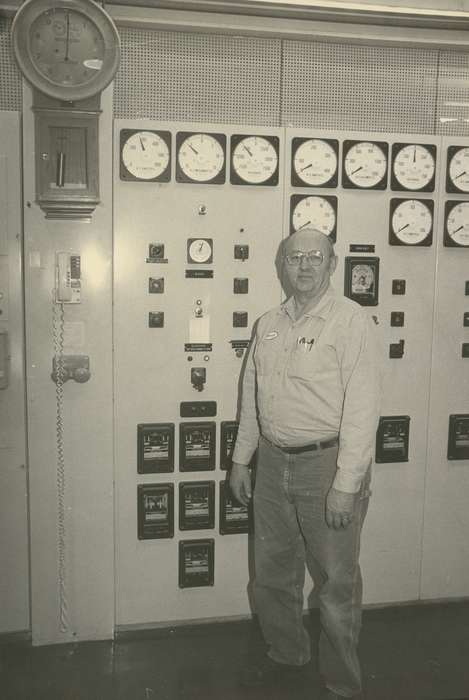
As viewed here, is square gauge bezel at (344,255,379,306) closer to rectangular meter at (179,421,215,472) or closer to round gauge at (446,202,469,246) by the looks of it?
round gauge at (446,202,469,246)

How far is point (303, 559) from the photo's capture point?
8.95 feet

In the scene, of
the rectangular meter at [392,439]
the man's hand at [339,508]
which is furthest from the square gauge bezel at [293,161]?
the man's hand at [339,508]

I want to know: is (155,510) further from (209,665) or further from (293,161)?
(293,161)

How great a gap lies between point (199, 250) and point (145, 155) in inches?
20.8

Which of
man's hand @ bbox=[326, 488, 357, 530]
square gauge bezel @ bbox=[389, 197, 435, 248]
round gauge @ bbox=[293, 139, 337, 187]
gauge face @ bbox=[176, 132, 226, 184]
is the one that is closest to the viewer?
man's hand @ bbox=[326, 488, 357, 530]

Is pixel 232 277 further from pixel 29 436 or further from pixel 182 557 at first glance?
pixel 182 557

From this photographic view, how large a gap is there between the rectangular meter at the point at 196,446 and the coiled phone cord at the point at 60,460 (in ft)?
1.96

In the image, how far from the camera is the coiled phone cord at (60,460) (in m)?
2.84

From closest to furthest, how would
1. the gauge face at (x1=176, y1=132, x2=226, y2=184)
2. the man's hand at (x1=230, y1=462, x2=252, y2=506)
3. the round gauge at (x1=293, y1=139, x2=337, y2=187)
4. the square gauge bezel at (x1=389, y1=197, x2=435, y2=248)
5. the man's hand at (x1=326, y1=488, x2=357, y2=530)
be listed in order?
the man's hand at (x1=326, y1=488, x2=357, y2=530) < the man's hand at (x1=230, y1=462, x2=252, y2=506) < the gauge face at (x1=176, y1=132, x2=226, y2=184) < the round gauge at (x1=293, y1=139, x2=337, y2=187) < the square gauge bezel at (x1=389, y1=197, x2=435, y2=248)

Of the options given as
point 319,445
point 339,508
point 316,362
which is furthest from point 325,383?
point 339,508

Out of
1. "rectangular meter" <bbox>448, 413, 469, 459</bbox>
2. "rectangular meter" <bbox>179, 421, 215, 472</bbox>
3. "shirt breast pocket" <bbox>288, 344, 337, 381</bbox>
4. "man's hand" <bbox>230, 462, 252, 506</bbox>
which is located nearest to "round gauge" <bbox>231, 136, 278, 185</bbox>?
"shirt breast pocket" <bbox>288, 344, 337, 381</bbox>

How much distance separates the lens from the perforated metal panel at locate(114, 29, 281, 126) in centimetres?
304

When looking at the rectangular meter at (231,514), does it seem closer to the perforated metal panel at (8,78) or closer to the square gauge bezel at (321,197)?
the square gauge bezel at (321,197)

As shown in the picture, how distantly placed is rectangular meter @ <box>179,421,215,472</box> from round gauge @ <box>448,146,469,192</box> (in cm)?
185
